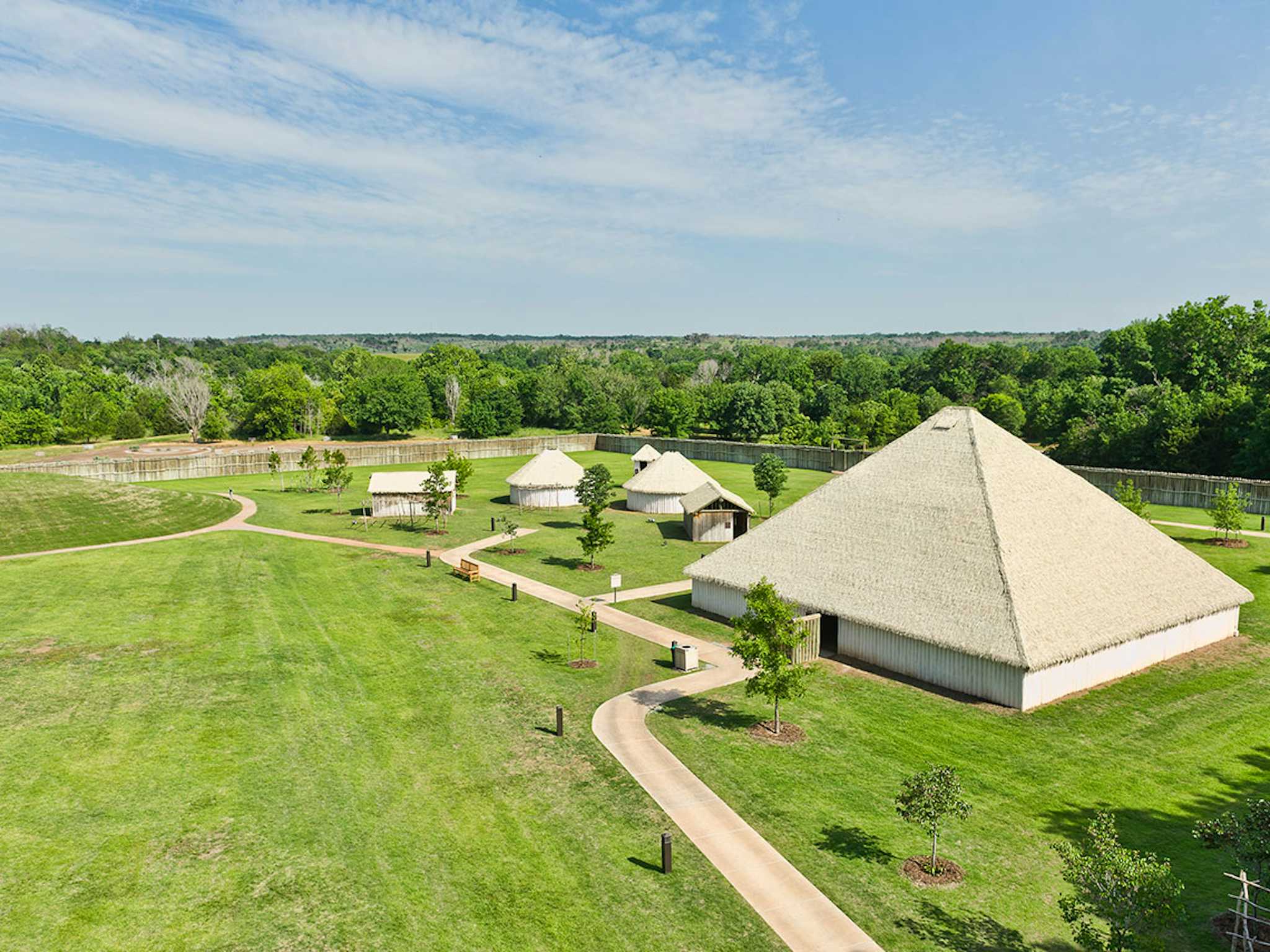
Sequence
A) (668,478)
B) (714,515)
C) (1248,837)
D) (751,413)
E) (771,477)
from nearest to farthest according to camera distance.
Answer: (1248,837) → (714,515) → (771,477) → (668,478) → (751,413)

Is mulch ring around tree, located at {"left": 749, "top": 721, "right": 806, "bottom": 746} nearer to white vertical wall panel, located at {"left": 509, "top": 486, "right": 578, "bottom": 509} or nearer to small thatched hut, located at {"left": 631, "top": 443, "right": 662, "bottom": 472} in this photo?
white vertical wall panel, located at {"left": 509, "top": 486, "right": 578, "bottom": 509}

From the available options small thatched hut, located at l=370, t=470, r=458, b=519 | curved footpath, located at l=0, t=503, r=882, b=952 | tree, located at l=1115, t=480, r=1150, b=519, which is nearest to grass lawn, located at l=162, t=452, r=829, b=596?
small thatched hut, located at l=370, t=470, r=458, b=519

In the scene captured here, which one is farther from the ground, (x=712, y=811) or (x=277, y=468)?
(x=277, y=468)

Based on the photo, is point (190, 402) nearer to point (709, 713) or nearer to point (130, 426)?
point (130, 426)

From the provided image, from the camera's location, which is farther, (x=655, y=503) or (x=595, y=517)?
(x=655, y=503)

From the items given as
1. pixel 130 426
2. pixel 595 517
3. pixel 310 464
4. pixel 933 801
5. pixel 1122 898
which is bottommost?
pixel 933 801

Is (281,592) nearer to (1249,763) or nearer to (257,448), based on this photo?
(1249,763)

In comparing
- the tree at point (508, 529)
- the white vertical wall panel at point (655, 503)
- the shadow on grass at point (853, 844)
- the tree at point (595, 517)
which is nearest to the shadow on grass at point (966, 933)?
the shadow on grass at point (853, 844)

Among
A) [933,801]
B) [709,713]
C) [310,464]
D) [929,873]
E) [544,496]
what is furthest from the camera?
[310,464]

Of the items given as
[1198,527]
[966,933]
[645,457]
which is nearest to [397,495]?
[645,457]
